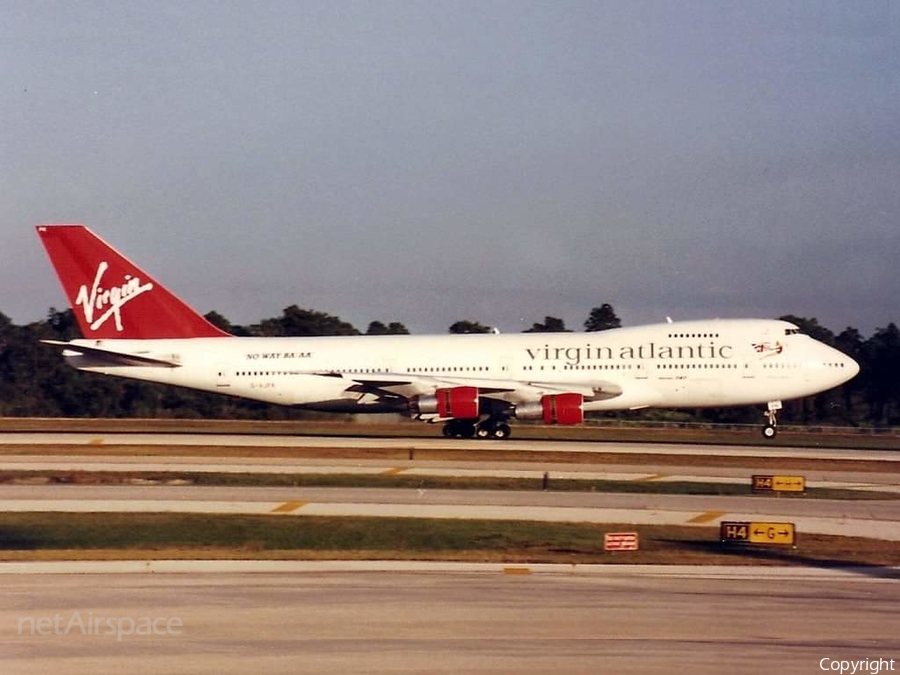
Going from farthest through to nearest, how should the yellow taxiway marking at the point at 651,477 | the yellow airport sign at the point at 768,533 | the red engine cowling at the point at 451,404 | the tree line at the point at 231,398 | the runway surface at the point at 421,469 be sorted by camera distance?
the tree line at the point at 231,398 → the red engine cowling at the point at 451,404 → the runway surface at the point at 421,469 → the yellow taxiway marking at the point at 651,477 → the yellow airport sign at the point at 768,533

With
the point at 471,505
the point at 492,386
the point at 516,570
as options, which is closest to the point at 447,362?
the point at 492,386

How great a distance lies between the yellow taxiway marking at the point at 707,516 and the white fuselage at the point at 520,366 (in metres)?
17.4

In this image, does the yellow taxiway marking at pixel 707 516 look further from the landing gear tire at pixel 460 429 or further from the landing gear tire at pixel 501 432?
the landing gear tire at pixel 460 429

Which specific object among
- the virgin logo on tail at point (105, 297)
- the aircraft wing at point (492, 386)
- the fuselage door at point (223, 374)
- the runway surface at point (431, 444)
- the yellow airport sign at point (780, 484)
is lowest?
the yellow airport sign at point (780, 484)

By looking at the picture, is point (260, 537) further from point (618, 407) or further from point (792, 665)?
point (618, 407)

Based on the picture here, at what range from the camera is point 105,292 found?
4544cm

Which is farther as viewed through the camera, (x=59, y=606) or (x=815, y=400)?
(x=815, y=400)

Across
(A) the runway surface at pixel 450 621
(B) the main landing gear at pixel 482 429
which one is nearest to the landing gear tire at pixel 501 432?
(B) the main landing gear at pixel 482 429

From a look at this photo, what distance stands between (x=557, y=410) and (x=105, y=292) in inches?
768

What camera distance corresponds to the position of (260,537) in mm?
21266

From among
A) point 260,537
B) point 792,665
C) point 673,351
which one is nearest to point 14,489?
point 260,537

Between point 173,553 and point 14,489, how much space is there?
37.5 feet

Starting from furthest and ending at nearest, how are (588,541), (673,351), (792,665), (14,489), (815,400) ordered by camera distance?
(815,400)
(673,351)
(14,489)
(588,541)
(792,665)

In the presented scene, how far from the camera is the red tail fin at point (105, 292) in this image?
4544 cm
